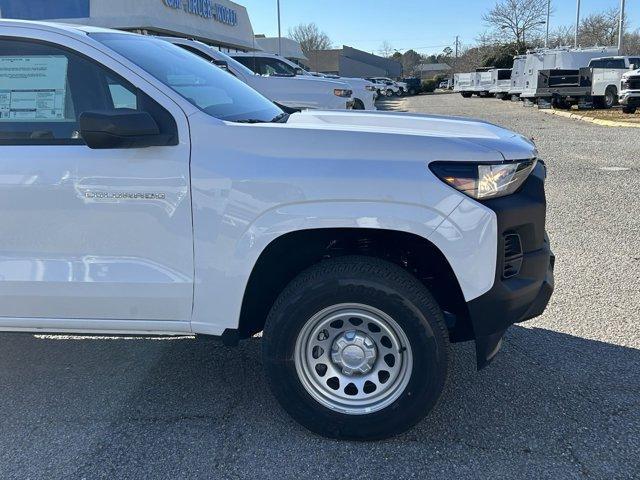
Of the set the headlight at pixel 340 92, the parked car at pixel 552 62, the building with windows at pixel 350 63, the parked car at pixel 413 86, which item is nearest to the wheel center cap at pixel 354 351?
the headlight at pixel 340 92

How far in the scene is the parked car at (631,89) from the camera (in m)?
20.2

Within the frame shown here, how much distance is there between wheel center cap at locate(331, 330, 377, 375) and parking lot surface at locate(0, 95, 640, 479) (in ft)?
1.25

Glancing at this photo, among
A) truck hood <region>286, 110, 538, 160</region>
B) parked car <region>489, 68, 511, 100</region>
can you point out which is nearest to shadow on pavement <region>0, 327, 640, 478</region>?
truck hood <region>286, 110, 538, 160</region>

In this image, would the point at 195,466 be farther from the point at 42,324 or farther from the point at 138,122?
the point at 138,122

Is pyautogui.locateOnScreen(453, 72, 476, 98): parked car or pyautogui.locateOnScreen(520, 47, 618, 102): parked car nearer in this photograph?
pyautogui.locateOnScreen(520, 47, 618, 102): parked car

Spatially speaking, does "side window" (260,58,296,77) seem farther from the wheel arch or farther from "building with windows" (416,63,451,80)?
"building with windows" (416,63,451,80)

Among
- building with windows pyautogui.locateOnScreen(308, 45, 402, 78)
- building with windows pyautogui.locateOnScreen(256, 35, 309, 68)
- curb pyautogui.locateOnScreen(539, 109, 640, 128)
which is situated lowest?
curb pyautogui.locateOnScreen(539, 109, 640, 128)

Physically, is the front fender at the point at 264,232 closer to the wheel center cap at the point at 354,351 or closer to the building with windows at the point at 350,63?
the wheel center cap at the point at 354,351

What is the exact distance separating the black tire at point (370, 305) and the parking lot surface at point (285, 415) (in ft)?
0.44

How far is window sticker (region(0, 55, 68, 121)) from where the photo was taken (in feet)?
9.75

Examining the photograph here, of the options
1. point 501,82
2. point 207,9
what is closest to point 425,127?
point 207,9

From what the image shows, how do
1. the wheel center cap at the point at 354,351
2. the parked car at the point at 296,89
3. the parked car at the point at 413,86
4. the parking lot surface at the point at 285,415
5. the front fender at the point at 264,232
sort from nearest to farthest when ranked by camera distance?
the front fender at the point at 264,232, the parking lot surface at the point at 285,415, the wheel center cap at the point at 354,351, the parked car at the point at 296,89, the parked car at the point at 413,86

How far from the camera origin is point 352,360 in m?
2.84

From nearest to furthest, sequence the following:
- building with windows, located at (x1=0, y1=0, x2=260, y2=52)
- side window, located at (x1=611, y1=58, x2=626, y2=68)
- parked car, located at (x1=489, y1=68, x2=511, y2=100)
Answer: building with windows, located at (x1=0, y1=0, x2=260, y2=52)
side window, located at (x1=611, y1=58, x2=626, y2=68)
parked car, located at (x1=489, y1=68, x2=511, y2=100)
